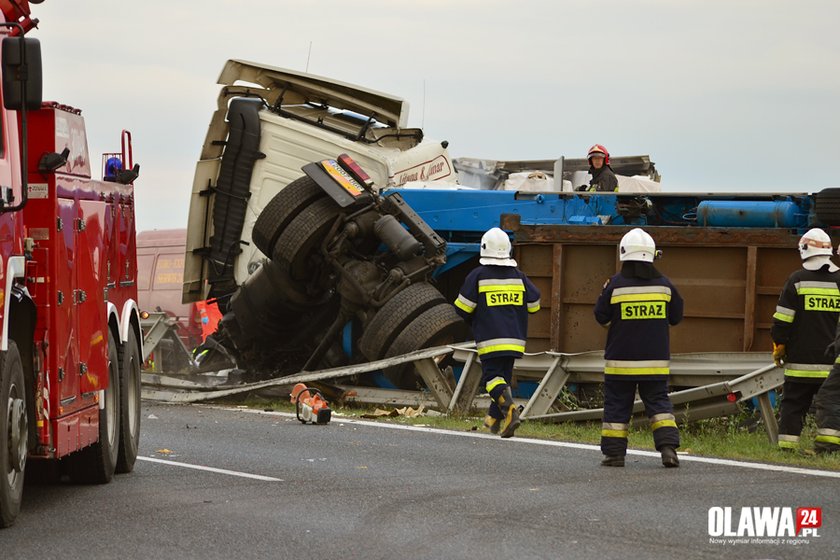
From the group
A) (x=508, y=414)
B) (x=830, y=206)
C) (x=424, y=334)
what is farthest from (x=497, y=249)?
(x=830, y=206)

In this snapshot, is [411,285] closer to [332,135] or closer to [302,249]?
[302,249]

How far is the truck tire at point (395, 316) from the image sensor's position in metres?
15.8

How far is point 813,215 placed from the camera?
49.0ft

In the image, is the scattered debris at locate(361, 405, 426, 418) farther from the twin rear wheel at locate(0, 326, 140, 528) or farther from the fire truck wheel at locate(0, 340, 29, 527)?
the fire truck wheel at locate(0, 340, 29, 527)

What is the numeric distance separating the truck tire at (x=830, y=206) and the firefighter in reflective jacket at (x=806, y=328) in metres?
2.37

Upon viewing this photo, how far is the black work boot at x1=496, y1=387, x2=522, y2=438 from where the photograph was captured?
12.8 meters

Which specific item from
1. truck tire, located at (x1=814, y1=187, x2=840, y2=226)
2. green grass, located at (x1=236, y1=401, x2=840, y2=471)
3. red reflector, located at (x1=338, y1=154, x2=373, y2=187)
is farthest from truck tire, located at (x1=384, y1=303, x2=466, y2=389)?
truck tire, located at (x1=814, y1=187, x2=840, y2=226)

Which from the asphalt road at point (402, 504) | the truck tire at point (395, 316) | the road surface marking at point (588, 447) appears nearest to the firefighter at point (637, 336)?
the asphalt road at point (402, 504)

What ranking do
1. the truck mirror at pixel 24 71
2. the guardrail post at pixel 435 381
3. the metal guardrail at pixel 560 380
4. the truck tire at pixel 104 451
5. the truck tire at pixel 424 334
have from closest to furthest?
the truck mirror at pixel 24 71
the truck tire at pixel 104 451
the metal guardrail at pixel 560 380
the guardrail post at pixel 435 381
the truck tire at pixel 424 334

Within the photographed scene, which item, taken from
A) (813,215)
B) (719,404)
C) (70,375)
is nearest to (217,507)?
(70,375)

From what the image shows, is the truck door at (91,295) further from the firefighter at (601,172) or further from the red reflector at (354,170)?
the firefighter at (601,172)

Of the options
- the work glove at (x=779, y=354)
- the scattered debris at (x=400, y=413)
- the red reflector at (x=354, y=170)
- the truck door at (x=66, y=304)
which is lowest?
the scattered debris at (x=400, y=413)

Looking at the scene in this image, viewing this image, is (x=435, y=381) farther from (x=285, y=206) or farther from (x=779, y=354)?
(x=779, y=354)

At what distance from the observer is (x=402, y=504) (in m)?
8.88
